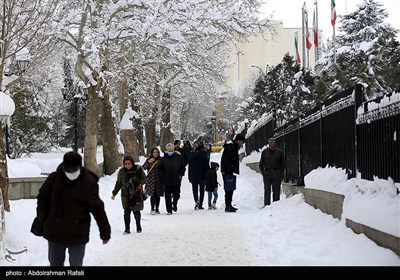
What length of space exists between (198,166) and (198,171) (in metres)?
0.15

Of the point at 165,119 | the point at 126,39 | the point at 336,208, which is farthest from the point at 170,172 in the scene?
the point at 165,119

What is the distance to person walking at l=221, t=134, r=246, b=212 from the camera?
50.4ft

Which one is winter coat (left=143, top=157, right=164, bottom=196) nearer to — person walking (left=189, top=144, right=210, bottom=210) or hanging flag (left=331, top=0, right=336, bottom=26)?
person walking (left=189, top=144, right=210, bottom=210)

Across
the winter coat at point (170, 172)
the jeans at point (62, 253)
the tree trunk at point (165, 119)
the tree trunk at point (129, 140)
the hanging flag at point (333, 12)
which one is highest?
the hanging flag at point (333, 12)

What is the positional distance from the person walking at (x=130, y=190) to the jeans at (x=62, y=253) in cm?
570

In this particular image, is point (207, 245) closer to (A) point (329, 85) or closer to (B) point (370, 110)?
(B) point (370, 110)

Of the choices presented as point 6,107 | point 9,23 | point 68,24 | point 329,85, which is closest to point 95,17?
point 68,24

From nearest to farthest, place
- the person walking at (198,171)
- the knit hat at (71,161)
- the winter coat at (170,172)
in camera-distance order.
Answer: the knit hat at (71,161) < the winter coat at (170,172) < the person walking at (198,171)

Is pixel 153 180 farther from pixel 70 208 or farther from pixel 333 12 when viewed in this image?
pixel 333 12

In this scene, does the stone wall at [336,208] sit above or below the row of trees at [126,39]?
below

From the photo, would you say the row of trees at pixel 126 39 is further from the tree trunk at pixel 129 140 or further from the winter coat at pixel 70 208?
the winter coat at pixel 70 208

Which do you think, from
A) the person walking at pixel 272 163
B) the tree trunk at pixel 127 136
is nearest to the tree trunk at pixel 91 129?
the tree trunk at pixel 127 136

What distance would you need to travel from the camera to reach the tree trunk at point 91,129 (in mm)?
21795

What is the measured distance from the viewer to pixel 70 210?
587 centimetres
